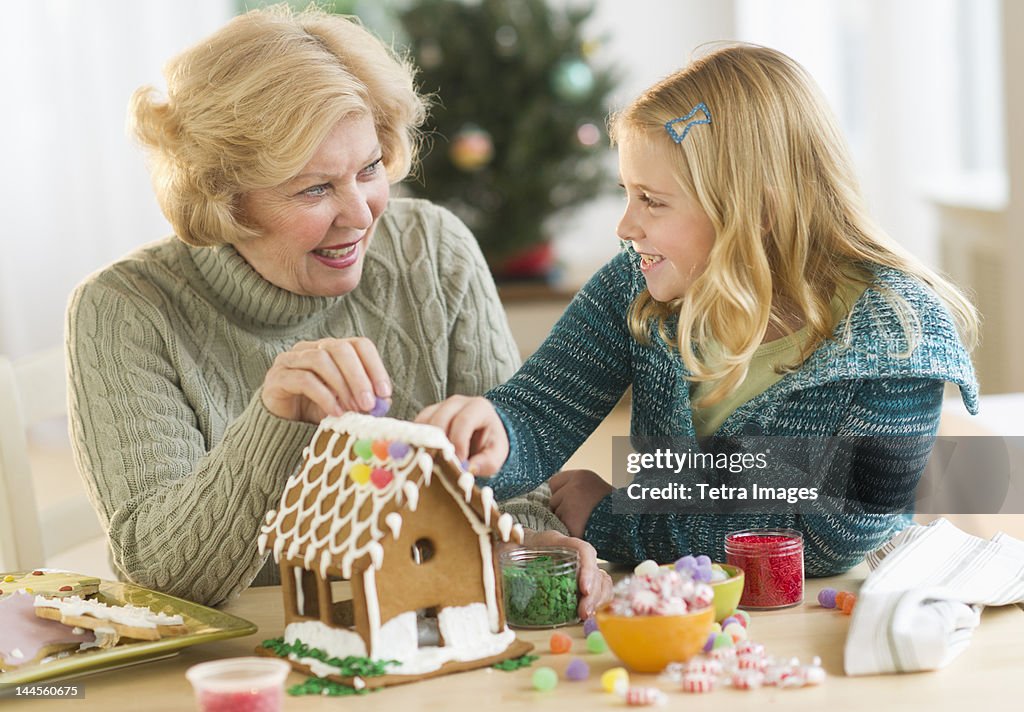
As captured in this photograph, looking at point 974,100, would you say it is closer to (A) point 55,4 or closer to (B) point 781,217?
(B) point 781,217

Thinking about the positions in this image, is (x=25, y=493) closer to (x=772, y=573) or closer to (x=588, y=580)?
(x=588, y=580)

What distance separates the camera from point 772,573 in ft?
4.21

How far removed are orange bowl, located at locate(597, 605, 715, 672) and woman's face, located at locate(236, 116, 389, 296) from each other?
69 centimetres

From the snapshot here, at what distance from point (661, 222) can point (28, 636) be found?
0.81 meters

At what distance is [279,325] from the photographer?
1716 mm

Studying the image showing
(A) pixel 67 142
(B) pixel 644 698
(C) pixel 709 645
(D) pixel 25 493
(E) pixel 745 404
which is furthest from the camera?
(A) pixel 67 142

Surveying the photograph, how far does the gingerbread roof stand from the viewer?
112 centimetres

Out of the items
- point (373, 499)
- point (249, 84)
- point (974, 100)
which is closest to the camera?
point (373, 499)

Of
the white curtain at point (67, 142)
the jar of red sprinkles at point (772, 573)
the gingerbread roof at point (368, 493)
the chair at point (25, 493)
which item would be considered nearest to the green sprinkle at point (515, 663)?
the gingerbread roof at point (368, 493)

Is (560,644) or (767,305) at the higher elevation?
(767,305)

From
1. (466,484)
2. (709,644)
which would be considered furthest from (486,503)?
(709,644)

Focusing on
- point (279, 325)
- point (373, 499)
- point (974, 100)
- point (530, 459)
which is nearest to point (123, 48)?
point (974, 100)

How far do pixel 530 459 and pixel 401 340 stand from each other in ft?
1.09

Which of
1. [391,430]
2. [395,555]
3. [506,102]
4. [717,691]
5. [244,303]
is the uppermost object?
[506,102]
